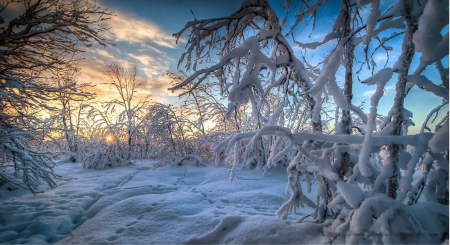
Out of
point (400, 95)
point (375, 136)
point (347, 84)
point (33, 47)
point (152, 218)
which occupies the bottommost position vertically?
point (152, 218)

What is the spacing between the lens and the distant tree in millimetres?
3443

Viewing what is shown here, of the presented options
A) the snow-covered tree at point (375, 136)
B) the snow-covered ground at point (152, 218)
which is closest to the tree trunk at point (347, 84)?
the snow-covered tree at point (375, 136)

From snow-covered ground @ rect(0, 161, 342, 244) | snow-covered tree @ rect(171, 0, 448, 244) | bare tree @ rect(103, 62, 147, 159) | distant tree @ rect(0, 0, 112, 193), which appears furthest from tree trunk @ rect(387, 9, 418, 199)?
bare tree @ rect(103, 62, 147, 159)

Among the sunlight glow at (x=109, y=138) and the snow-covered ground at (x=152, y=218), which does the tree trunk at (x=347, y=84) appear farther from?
the sunlight glow at (x=109, y=138)

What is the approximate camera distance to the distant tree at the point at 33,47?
3443mm

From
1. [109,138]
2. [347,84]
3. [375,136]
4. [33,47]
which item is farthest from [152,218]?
[109,138]

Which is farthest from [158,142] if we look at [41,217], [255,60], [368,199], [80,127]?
[368,199]

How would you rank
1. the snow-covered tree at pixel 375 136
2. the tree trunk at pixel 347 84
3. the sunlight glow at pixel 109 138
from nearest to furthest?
1. the snow-covered tree at pixel 375 136
2. the tree trunk at pixel 347 84
3. the sunlight glow at pixel 109 138

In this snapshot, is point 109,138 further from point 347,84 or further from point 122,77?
point 347,84

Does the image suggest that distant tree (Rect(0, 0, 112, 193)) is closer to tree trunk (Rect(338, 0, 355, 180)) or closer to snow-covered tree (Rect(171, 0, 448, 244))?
snow-covered tree (Rect(171, 0, 448, 244))

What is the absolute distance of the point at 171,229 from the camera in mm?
2322

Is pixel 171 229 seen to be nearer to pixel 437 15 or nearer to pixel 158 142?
pixel 437 15

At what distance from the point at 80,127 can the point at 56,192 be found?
39.8ft

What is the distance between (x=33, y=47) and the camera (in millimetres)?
3984
